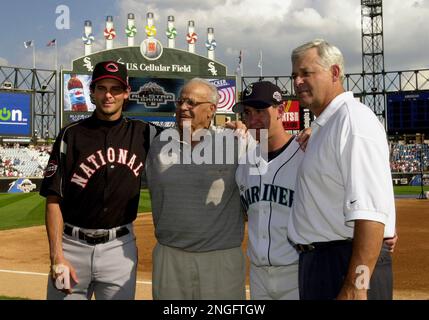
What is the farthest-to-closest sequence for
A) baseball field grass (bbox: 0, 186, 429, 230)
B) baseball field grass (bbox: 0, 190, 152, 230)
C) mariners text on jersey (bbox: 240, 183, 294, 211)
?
baseball field grass (bbox: 0, 186, 429, 230) < baseball field grass (bbox: 0, 190, 152, 230) < mariners text on jersey (bbox: 240, 183, 294, 211)

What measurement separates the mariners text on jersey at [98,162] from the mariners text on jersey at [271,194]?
862mm

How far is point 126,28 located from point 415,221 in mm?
29572

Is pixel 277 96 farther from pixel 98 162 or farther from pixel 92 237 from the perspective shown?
pixel 92 237

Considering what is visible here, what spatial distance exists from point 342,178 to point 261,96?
1145 mm

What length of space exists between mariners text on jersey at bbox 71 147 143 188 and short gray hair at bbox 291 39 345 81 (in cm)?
145

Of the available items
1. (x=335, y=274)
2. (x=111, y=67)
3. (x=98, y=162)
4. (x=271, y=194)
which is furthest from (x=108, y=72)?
(x=335, y=274)

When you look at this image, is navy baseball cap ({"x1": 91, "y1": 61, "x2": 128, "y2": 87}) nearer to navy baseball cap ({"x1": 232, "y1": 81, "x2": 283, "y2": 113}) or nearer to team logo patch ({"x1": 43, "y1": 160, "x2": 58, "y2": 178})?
team logo patch ({"x1": 43, "y1": 160, "x2": 58, "y2": 178})

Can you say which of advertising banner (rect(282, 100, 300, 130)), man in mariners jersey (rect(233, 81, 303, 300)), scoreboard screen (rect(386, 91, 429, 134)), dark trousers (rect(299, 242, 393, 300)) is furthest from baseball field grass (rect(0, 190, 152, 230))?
scoreboard screen (rect(386, 91, 429, 134))

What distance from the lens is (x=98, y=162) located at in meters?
3.34

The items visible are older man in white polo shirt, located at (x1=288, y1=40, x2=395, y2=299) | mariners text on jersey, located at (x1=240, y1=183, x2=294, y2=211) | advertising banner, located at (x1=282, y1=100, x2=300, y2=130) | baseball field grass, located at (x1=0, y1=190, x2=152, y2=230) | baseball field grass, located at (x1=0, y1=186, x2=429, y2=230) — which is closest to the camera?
older man in white polo shirt, located at (x1=288, y1=40, x2=395, y2=299)

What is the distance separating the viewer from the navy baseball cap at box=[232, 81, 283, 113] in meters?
3.27

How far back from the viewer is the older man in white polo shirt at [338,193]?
212 cm

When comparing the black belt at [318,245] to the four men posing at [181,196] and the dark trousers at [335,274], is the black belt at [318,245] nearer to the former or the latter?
the dark trousers at [335,274]

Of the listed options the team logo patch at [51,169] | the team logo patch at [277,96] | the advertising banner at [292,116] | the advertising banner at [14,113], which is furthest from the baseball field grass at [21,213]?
the advertising banner at [14,113]
